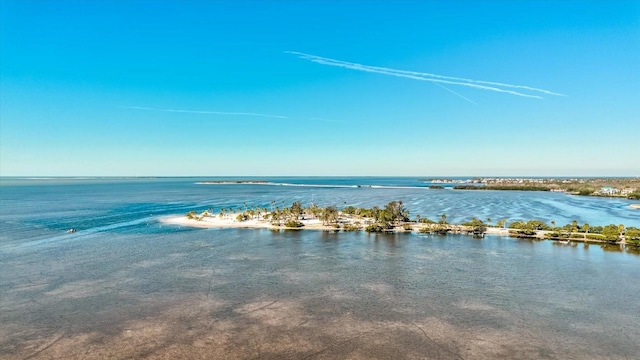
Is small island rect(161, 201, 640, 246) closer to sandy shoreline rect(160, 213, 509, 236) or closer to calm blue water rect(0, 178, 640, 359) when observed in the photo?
sandy shoreline rect(160, 213, 509, 236)

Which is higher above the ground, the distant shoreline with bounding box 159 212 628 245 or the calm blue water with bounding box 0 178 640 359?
the distant shoreline with bounding box 159 212 628 245

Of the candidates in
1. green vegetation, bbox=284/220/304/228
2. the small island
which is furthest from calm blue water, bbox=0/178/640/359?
green vegetation, bbox=284/220/304/228

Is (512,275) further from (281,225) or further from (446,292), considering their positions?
(281,225)

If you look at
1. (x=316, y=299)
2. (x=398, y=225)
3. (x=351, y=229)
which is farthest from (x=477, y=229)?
(x=316, y=299)

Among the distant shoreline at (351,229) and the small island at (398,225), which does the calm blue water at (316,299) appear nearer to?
the distant shoreline at (351,229)

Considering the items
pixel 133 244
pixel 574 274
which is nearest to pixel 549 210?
pixel 574 274

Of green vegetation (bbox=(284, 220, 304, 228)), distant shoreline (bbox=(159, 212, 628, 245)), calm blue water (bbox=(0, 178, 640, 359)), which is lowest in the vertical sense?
calm blue water (bbox=(0, 178, 640, 359))

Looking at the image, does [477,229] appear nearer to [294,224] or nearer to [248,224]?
[294,224]
